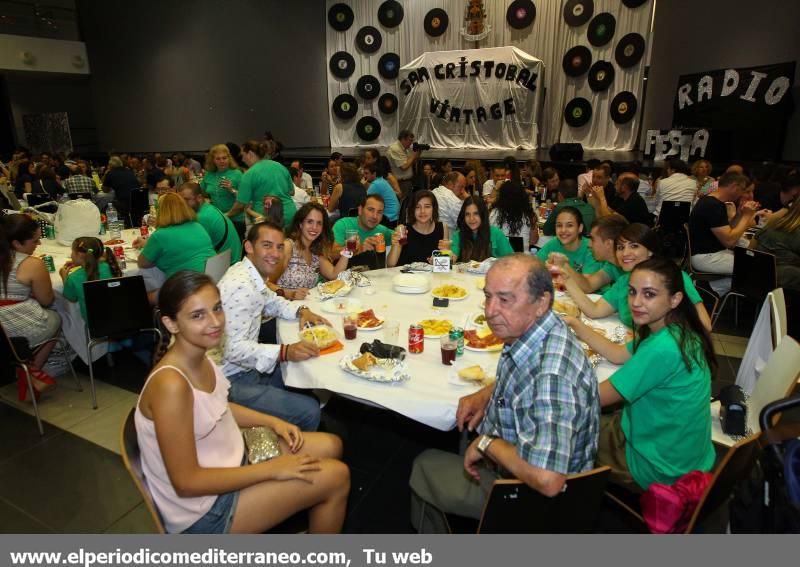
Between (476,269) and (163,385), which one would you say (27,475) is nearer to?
(163,385)

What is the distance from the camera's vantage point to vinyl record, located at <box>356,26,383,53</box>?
48.8 ft

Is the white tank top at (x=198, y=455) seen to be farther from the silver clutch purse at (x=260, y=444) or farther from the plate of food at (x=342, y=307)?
the plate of food at (x=342, y=307)

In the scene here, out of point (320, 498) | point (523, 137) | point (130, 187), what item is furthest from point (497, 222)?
point (523, 137)

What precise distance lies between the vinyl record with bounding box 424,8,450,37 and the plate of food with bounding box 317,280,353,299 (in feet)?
43.4

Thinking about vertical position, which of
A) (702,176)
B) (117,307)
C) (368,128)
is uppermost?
(368,128)

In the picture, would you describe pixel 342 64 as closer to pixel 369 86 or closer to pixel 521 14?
pixel 369 86

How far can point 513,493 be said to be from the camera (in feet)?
4.61

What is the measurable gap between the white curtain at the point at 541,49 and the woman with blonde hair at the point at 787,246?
912 cm

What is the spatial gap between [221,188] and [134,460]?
214 inches

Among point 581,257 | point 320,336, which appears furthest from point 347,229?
point 320,336

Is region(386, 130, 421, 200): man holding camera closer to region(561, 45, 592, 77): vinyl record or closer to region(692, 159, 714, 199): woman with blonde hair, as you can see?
region(692, 159, 714, 199): woman with blonde hair

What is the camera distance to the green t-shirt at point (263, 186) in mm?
5852

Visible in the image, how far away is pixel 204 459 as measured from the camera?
1.74 metres

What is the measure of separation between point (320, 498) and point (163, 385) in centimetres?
74
